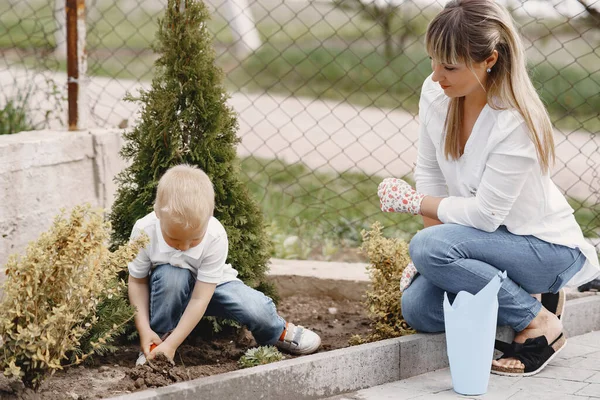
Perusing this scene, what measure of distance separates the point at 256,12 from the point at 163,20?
17.0 m

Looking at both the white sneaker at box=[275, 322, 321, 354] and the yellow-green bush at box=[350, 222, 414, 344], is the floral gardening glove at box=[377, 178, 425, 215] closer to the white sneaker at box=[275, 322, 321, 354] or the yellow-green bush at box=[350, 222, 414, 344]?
the yellow-green bush at box=[350, 222, 414, 344]

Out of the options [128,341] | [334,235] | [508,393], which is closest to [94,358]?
[128,341]

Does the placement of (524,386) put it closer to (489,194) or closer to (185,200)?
(489,194)

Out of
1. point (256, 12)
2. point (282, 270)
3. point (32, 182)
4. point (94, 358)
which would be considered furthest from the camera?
point (256, 12)

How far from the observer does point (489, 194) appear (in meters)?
3.24

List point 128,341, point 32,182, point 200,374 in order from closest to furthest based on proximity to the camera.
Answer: point 200,374
point 128,341
point 32,182

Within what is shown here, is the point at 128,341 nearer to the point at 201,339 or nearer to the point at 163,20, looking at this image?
the point at 201,339

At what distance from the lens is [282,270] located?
4477 millimetres

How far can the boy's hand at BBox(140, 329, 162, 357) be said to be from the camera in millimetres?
3205

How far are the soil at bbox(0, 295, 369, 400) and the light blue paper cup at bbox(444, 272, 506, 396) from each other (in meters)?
0.64

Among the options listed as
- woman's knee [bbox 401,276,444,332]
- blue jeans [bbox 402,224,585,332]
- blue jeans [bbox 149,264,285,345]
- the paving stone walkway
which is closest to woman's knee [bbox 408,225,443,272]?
blue jeans [bbox 402,224,585,332]

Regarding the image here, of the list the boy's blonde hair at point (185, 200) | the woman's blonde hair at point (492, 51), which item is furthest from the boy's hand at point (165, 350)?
the woman's blonde hair at point (492, 51)

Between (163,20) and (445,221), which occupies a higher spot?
(163,20)

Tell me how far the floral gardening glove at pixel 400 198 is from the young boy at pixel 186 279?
2.08 feet
